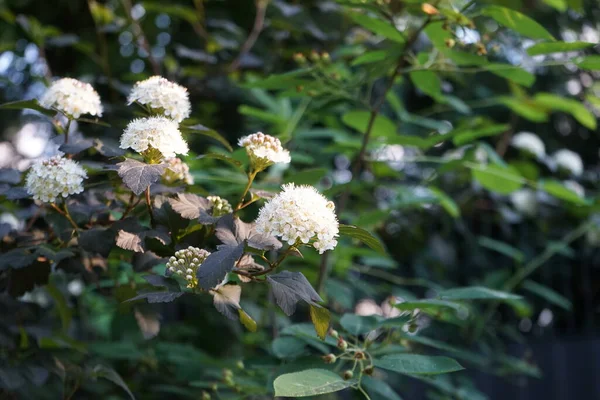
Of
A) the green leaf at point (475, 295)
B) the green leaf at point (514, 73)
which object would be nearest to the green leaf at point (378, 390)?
the green leaf at point (475, 295)

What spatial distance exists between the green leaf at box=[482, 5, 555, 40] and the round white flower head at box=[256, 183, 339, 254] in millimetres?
614

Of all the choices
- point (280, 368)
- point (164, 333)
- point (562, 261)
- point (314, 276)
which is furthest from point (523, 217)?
point (280, 368)

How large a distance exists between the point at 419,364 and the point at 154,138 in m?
0.52

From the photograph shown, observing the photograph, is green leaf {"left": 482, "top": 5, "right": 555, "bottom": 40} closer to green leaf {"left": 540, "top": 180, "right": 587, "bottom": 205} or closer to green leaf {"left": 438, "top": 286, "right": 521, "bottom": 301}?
green leaf {"left": 438, "top": 286, "right": 521, "bottom": 301}

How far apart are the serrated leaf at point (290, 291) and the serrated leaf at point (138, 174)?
207mm

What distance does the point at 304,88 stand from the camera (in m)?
1.42

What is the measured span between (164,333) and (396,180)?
3.77 feet

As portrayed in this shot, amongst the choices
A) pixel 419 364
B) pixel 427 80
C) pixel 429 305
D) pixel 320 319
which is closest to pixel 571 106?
pixel 427 80

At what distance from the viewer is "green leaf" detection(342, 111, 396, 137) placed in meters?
1.68

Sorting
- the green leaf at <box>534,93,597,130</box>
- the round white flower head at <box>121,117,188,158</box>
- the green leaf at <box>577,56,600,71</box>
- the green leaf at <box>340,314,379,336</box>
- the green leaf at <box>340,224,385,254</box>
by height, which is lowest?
the green leaf at <box>340,314,379,336</box>

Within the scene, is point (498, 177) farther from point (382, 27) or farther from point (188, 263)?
point (188, 263)

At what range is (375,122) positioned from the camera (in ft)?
5.53

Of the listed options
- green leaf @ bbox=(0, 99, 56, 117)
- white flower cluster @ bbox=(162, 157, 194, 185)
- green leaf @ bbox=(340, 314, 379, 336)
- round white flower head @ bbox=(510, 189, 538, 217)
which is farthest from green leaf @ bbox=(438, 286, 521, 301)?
round white flower head @ bbox=(510, 189, 538, 217)

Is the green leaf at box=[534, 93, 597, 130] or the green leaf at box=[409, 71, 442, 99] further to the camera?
the green leaf at box=[534, 93, 597, 130]
